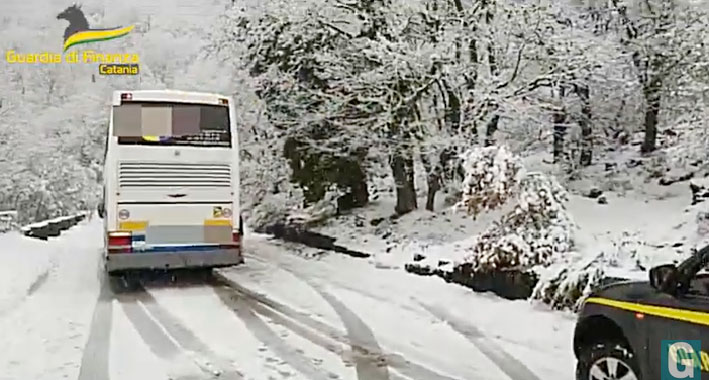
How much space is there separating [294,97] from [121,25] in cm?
1535

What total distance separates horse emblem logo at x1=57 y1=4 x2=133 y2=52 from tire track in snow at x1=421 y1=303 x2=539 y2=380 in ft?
79.2

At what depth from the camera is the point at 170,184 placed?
11750 millimetres

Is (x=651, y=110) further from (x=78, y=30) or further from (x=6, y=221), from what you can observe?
(x=6, y=221)

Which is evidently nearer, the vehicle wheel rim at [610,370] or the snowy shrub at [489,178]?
the vehicle wheel rim at [610,370]

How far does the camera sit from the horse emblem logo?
2914cm

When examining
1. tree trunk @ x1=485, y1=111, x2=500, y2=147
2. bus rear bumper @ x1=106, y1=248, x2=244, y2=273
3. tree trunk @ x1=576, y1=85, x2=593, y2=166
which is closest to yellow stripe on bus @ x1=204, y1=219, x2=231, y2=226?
bus rear bumper @ x1=106, y1=248, x2=244, y2=273

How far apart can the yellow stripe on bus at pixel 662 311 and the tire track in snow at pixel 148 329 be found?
11.4 ft

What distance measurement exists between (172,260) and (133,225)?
0.84 metres

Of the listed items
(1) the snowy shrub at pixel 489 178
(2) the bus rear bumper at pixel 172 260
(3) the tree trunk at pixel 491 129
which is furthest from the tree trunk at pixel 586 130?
(2) the bus rear bumper at pixel 172 260

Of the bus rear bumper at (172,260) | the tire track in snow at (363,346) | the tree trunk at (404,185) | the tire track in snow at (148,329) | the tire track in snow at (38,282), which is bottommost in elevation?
the tire track in snow at (38,282)

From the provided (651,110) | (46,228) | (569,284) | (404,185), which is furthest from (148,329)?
(46,228)

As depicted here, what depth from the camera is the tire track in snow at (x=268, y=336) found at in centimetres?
661

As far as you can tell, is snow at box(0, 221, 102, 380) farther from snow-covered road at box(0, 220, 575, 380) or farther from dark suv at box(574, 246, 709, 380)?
dark suv at box(574, 246, 709, 380)

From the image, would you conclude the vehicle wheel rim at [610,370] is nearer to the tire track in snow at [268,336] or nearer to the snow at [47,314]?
the tire track in snow at [268,336]
